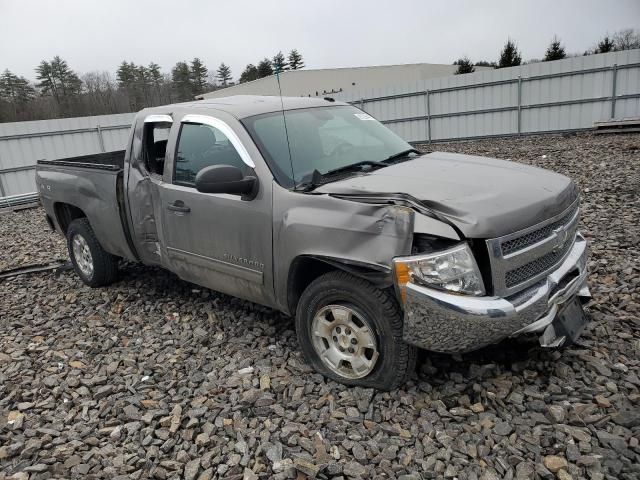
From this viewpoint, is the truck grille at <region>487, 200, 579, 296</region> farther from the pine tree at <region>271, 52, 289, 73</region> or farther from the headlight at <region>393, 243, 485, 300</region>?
the pine tree at <region>271, 52, 289, 73</region>

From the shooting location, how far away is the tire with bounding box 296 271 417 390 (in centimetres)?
288

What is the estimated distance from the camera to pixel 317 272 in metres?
3.34

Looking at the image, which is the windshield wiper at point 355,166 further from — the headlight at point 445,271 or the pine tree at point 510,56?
the pine tree at point 510,56

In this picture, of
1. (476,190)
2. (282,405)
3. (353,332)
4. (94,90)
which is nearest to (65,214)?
(282,405)

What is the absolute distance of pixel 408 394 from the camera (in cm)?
308

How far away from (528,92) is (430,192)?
15.7m

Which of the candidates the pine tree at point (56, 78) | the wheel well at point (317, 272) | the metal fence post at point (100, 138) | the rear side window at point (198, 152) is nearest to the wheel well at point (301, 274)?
the wheel well at point (317, 272)

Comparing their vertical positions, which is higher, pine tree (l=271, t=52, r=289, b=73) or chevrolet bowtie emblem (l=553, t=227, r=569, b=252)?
pine tree (l=271, t=52, r=289, b=73)

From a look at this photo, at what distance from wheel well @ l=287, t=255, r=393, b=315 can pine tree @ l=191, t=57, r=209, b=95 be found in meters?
58.2

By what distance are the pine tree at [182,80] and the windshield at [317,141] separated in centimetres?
5620

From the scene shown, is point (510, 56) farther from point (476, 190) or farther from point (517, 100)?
point (476, 190)

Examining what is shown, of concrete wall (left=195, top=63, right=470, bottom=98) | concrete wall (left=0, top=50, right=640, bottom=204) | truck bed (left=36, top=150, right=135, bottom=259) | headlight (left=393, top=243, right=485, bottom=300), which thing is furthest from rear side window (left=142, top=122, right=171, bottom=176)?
concrete wall (left=195, top=63, right=470, bottom=98)

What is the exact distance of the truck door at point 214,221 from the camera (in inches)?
137

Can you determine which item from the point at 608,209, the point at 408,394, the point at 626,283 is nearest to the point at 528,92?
the point at 608,209
